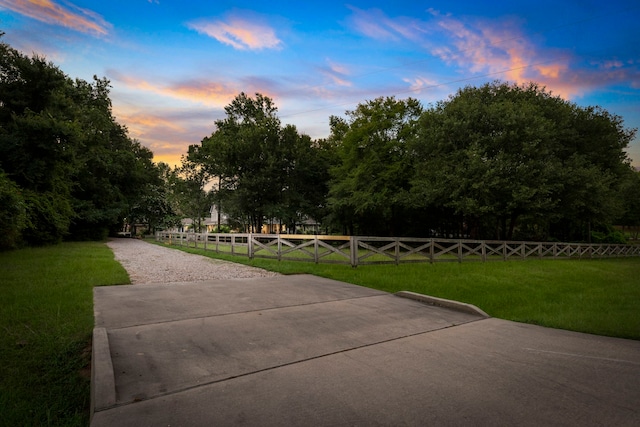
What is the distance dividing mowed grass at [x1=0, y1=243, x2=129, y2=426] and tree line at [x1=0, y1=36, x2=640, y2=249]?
1048cm

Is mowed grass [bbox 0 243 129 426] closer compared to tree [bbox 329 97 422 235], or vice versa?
mowed grass [bbox 0 243 129 426]

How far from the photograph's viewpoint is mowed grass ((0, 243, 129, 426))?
282cm

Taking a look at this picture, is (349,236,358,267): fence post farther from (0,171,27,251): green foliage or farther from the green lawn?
(0,171,27,251): green foliage

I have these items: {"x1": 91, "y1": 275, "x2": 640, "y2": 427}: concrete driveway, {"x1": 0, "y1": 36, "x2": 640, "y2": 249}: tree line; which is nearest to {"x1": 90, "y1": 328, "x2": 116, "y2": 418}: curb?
{"x1": 91, "y1": 275, "x2": 640, "y2": 427}: concrete driveway

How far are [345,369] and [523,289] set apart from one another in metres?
7.94

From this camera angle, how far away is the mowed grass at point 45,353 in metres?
2.82

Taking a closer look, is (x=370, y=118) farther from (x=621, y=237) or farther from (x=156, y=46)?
(x=621, y=237)

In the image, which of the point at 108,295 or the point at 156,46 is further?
the point at 156,46

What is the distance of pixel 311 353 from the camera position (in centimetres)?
390

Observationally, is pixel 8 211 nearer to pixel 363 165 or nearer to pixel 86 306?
pixel 86 306

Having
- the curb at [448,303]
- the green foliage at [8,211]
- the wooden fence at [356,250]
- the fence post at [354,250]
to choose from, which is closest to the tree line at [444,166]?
the wooden fence at [356,250]

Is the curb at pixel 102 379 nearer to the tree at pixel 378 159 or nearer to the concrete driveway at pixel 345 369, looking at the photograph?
the concrete driveway at pixel 345 369

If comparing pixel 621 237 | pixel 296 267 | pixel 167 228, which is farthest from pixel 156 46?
pixel 621 237

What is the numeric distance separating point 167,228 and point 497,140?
4352cm
